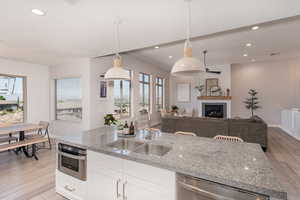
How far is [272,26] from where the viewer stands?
10.8ft

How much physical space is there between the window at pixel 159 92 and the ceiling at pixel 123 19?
445 centimetres

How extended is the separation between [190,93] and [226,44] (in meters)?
4.09

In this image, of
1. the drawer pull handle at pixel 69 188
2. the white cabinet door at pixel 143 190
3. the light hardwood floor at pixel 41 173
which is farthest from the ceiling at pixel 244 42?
the drawer pull handle at pixel 69 188

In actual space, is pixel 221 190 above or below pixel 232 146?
below

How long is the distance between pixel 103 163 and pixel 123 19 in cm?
202

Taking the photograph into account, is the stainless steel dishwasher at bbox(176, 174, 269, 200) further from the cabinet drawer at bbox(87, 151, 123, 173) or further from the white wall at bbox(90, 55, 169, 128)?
the white wall at bbox(90, 55, 169, 128)

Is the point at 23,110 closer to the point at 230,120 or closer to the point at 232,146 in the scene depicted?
the point at 232,146

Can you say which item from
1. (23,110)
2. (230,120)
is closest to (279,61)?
(230,120)

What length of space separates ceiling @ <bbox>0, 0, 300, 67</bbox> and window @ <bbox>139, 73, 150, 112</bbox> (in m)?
3.19

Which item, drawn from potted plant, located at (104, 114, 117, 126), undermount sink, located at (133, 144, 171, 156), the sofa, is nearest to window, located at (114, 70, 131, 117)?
potted plant, located at (104, 114, 117, 126)

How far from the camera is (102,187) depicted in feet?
5.32

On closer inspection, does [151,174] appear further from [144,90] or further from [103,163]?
[144,90]

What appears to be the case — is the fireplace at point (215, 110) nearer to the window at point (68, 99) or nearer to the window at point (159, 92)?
the window at point (159, 92)

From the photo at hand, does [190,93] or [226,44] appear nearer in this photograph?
[226,44]
